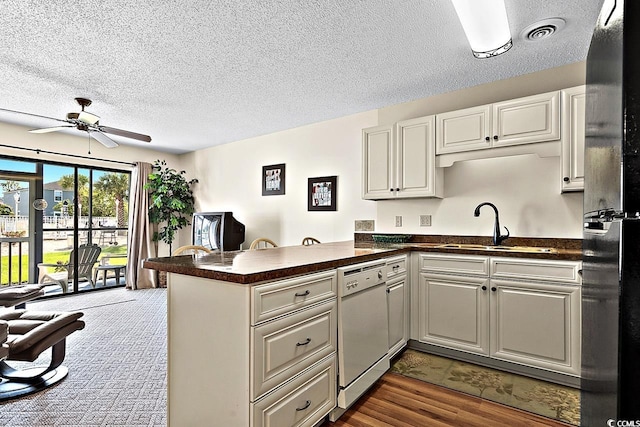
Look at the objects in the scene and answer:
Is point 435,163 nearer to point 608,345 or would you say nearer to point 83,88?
point 608,345

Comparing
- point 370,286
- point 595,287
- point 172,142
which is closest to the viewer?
point 595,287

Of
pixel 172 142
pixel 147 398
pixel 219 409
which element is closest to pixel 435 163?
pixel 219 409

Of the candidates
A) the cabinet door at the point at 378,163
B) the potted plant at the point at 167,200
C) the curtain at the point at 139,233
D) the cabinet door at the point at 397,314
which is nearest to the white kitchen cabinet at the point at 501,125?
the cabinet door at the point at 378,163

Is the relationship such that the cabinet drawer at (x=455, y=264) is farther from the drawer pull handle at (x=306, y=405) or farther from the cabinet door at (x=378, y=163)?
the drawer pull handle at (x=306, y=405)

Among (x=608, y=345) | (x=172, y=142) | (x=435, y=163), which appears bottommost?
(x=608, y=345)

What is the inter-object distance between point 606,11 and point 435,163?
2.27m

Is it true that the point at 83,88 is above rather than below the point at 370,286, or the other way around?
above

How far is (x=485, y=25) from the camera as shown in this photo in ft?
6.55

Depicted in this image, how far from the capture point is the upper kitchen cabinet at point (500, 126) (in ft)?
8.21

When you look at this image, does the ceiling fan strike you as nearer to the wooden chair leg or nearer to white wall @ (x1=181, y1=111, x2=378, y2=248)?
white wall @ (x1=181, y1=111, x2=378, y2=248)

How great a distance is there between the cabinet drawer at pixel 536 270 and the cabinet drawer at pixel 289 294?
140 centimetres

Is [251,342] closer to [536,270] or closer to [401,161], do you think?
[536,270]

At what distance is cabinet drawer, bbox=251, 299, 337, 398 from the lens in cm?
139

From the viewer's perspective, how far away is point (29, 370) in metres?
2.35
